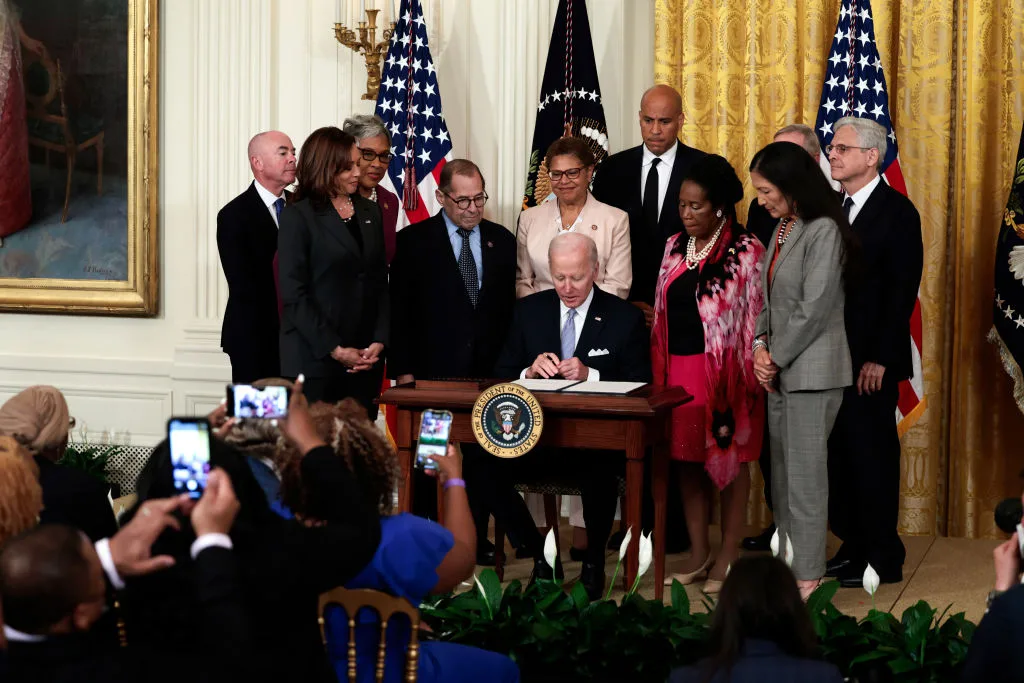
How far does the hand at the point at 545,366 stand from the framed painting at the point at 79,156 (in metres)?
3.30

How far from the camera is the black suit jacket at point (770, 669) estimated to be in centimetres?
227

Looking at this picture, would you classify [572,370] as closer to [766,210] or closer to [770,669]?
[766,210]

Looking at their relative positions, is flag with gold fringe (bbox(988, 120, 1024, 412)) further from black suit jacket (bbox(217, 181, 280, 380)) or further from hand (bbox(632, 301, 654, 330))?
black suit jacket (bbox(217, 181, 280, 380))

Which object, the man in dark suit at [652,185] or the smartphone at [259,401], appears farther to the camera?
the man in dark suit at [652,185]

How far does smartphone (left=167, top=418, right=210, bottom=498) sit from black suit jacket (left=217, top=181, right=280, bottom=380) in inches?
133

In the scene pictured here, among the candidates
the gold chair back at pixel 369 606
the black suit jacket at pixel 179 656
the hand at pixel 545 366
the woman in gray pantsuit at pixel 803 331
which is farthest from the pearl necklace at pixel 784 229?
the black suit jacket at pixel 179 656

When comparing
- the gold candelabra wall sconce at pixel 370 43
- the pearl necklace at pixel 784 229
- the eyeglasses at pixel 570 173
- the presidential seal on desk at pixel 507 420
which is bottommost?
the presidential seal on desk at pixel 507 420

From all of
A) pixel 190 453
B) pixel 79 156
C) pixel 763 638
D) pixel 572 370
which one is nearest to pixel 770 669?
pixel 763 638

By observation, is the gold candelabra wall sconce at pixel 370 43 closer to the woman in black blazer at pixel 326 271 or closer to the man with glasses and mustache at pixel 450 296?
the man with glasses and mustache at pixel 450 296

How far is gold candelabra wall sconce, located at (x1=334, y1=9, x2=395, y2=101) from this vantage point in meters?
6.81

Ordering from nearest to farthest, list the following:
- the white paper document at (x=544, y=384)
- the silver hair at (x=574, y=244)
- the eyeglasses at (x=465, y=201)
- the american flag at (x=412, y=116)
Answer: the white paper document at (x=544, y=384), the silver hair at (x=574, y=244), the eyeglasses at (x=465, y=201), the american flag at (x=412, y=116)

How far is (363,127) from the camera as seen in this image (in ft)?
19.0

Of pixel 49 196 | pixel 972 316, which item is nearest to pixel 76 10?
pixel 49 196

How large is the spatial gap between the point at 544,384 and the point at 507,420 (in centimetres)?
24
